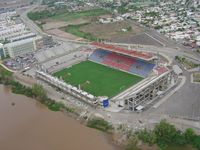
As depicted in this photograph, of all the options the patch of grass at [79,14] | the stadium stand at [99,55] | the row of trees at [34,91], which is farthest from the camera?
the patch of grass at [79,14]

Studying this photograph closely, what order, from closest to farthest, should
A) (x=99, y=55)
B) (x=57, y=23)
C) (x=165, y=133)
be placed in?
(x=165, y=133) < (x=99, y=55) < (x=57, y=23)

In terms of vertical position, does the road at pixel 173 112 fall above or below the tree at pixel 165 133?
below

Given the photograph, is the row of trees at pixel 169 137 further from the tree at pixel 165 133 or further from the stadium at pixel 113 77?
the stadium at pixel 113 77

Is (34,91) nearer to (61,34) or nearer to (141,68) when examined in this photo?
(141,68)

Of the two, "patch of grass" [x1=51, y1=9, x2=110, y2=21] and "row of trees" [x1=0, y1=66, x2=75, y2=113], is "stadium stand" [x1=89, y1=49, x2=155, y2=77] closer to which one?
"row of trees" [x1=0, y1=66, x2=75, y2=113]

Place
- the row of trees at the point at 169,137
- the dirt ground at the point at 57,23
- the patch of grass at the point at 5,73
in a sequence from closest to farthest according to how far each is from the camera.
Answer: the row of trees at the point at 169,137 → the patch of grass at the point at 5,73 → the dirt ground at the point at 57,23

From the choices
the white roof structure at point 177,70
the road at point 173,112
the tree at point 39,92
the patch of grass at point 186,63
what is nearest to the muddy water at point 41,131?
the tree at point 39,92

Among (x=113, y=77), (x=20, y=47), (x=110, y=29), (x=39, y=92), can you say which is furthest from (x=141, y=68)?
(x=110, y=29)

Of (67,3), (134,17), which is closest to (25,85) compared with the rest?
(134,17)
